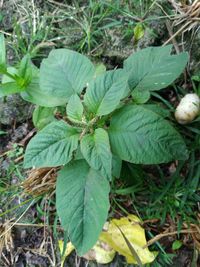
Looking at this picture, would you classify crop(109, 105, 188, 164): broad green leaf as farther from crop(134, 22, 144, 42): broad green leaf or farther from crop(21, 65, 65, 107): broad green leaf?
crop(134, 22, 144, 42): broad green leaf

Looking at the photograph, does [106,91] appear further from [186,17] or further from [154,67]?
[186,17]

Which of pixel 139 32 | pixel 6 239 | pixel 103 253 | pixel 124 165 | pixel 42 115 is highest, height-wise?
pixel 139 32

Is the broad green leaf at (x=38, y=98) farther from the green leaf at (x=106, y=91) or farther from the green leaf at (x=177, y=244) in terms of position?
the green leaf at (x=177, y=244)

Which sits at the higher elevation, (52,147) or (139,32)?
(139,32)

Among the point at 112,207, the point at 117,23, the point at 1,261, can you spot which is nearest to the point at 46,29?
the point at 117,23

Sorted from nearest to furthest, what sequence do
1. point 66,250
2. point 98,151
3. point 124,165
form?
point 98,151, point 124,165, point 66,250

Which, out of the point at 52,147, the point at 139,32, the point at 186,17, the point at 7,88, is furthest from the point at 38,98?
the point at 186,17

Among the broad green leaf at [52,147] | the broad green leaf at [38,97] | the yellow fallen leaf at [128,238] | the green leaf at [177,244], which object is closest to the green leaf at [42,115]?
the broad green leaf at [38,97]
